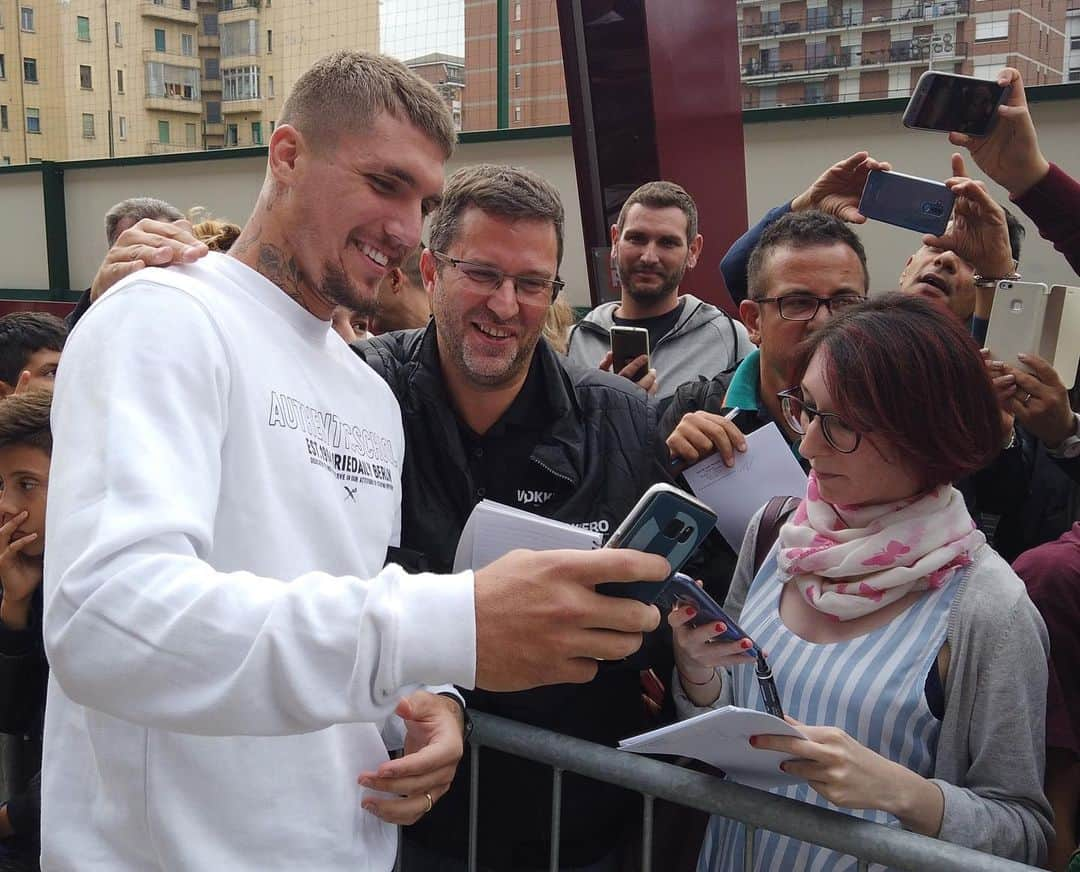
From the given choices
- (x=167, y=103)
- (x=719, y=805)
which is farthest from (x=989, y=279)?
(x=167, y=103)

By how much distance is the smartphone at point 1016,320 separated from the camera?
245 cm

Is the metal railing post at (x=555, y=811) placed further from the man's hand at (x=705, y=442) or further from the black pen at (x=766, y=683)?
the man's hand at (x=705, y=442)

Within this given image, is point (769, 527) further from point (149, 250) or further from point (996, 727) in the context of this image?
point (149, 250)

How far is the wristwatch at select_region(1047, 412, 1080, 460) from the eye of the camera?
246 cm

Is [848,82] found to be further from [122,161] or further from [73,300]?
[73,300]

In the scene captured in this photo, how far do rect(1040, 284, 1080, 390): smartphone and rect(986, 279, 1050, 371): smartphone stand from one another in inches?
1.0

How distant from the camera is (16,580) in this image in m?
2.22

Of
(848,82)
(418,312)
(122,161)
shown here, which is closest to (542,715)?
(418,312)

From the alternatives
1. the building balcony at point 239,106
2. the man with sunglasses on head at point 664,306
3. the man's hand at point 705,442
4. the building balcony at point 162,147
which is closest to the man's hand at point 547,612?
the man's hand at point 705,442

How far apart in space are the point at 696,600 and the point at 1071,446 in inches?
60.1

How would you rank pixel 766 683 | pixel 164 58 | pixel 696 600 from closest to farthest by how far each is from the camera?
pixel 696 600, pixel 766 683, pixel 164 58

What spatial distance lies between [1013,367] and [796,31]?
6052 mm

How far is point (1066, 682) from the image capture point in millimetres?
1941

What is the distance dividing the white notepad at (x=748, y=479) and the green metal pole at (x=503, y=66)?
5762mm
